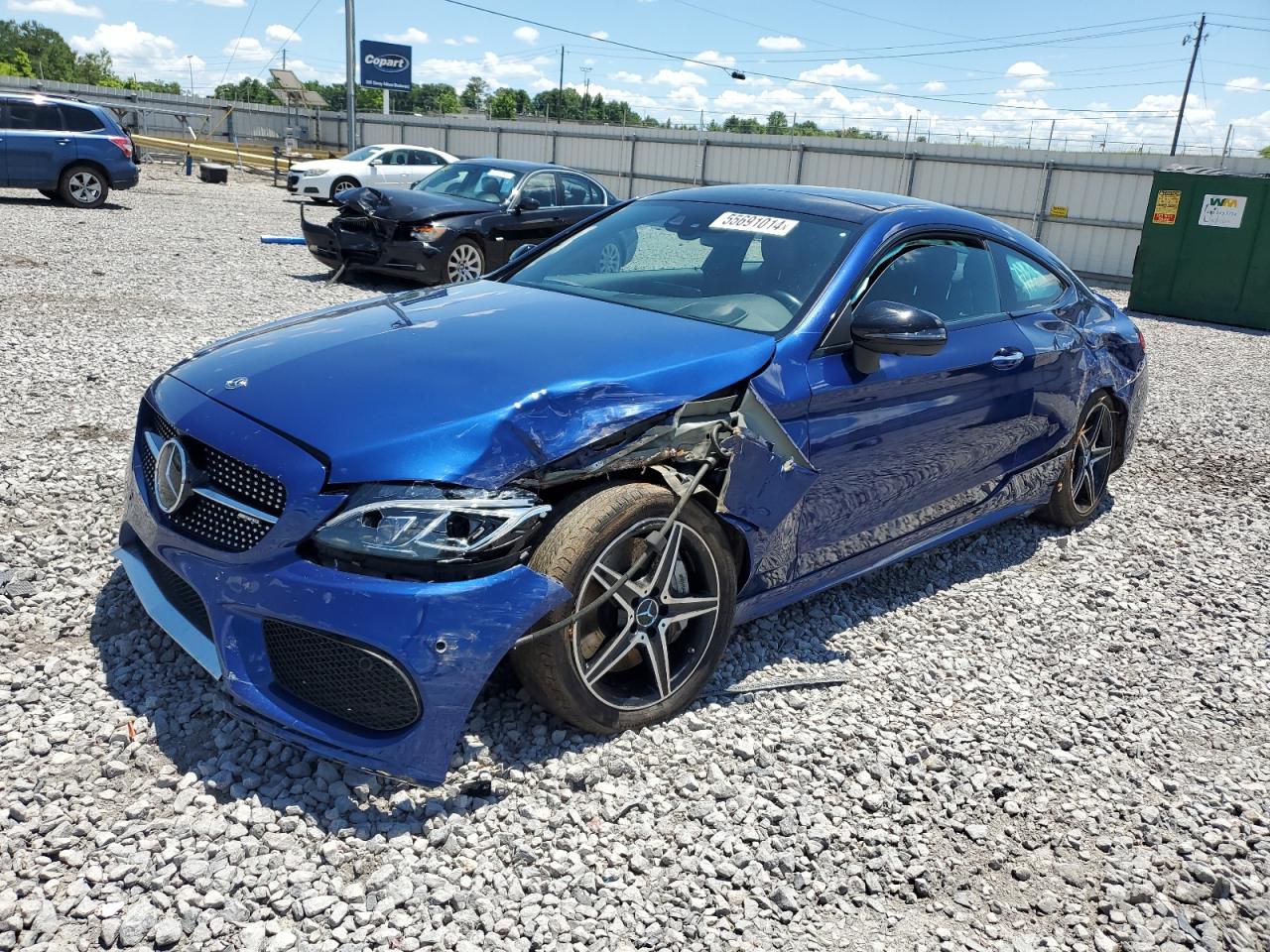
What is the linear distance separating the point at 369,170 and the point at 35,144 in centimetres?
700

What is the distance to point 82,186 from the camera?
1728 cm

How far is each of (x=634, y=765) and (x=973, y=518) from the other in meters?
2.28

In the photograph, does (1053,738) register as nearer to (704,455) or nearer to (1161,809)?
(1161,809)

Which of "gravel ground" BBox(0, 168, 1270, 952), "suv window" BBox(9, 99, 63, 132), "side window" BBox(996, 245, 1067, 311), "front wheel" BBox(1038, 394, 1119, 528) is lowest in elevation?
"gravel ground" BBox(0, 168, 1270, 952)

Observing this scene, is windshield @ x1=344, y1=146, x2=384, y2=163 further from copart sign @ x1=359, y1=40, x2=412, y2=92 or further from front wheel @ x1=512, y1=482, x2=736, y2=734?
copart sign @ x1=359, y1=40, x2=412, y2=92

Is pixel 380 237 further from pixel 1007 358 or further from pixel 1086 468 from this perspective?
pixel 1007 358

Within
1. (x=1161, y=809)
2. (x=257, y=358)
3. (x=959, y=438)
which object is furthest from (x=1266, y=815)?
(x=257, y=358)

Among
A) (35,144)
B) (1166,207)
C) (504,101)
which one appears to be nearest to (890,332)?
(1166,207)

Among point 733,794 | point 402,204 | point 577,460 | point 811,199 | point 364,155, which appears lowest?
point 733,794

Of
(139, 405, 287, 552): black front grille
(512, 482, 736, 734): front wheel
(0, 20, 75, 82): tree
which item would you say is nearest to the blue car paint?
(139, 405, 287, 552): black front grille

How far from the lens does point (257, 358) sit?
10.5 ft

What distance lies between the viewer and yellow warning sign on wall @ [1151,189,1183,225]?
46.9 feet

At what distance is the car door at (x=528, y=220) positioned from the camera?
37.6 feet

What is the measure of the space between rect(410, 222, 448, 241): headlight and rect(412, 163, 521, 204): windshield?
98 centimetres
